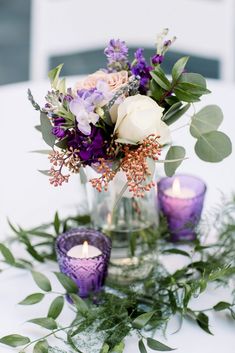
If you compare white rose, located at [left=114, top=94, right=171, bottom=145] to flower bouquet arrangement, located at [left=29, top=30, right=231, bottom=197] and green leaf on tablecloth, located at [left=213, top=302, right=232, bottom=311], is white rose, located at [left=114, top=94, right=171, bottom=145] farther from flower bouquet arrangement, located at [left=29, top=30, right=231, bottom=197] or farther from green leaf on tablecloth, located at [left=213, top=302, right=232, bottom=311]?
green leaf on tablecloth, located at [left=213, top=302, right=232, bottom=311]

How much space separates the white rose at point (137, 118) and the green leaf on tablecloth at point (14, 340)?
0.34 m

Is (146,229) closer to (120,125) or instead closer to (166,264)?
(166,264)

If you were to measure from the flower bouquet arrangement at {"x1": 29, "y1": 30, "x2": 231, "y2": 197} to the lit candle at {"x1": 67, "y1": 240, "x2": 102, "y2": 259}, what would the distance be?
15 cm

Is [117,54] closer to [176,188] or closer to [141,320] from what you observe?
[176,188]

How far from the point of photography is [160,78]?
3.07 ft

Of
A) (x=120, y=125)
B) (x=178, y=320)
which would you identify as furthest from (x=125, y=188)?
(x=178, y=320)

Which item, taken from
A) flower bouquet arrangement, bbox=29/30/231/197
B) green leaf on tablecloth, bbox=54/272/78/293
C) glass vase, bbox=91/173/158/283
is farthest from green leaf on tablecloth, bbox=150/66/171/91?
green leaf on tablecloth, bbox=54/272/78/293

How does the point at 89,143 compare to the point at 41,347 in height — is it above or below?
above

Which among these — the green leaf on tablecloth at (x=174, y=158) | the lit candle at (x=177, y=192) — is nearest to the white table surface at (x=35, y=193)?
the lit candle at (x=177, y=192)

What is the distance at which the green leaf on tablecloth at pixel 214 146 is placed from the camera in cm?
99

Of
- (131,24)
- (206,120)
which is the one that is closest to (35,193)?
(206,120)

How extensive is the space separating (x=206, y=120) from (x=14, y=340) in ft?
1.51

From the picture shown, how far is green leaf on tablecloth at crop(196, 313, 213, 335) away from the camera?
0.99m

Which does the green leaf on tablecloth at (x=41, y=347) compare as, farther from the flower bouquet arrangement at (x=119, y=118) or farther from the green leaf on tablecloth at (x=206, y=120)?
the green leaf on tablecloth at (x=206, y=120)
